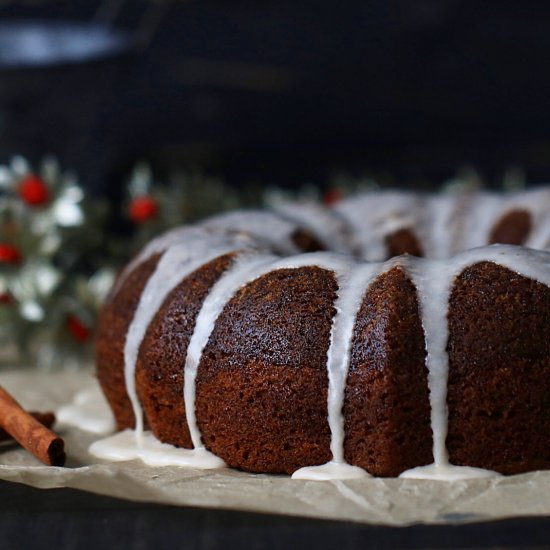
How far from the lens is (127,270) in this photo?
6.83 ft

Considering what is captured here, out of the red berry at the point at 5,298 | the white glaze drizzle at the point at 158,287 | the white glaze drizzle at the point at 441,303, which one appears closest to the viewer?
the white glaze drizzle at the point at 441,303

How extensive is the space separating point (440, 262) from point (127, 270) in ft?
2.35

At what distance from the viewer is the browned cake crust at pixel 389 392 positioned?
1.54 m

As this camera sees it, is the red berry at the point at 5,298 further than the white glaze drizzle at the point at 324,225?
Yes

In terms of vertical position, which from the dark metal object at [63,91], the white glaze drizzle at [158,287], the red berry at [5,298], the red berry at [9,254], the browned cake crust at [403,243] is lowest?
the white glaze drizzle at [158,287]

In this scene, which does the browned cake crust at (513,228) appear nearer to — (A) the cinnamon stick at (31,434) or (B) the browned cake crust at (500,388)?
(B) the browned cake crust at (500,388)

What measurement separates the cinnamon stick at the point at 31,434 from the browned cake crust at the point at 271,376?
0.83ft

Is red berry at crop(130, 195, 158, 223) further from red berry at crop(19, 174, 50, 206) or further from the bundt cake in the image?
the bundt cake

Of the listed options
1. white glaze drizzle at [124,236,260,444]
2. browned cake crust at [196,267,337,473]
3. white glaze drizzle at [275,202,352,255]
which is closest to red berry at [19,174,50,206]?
white glaze drizzle at [275,202,352,255]

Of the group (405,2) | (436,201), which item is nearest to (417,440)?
(436,201)

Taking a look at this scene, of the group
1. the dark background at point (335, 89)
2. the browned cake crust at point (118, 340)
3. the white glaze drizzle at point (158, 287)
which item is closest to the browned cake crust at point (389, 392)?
the white glaze drizzle at point (158, 287)

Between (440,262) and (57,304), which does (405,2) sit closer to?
(57,304)

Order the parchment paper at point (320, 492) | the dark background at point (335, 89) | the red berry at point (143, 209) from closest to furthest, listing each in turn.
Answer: the parchment paper at point (320, 492)
the red berry at point (143, 209)
the dark background at point (335, 89)

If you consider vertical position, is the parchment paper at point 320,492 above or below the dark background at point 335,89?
below
